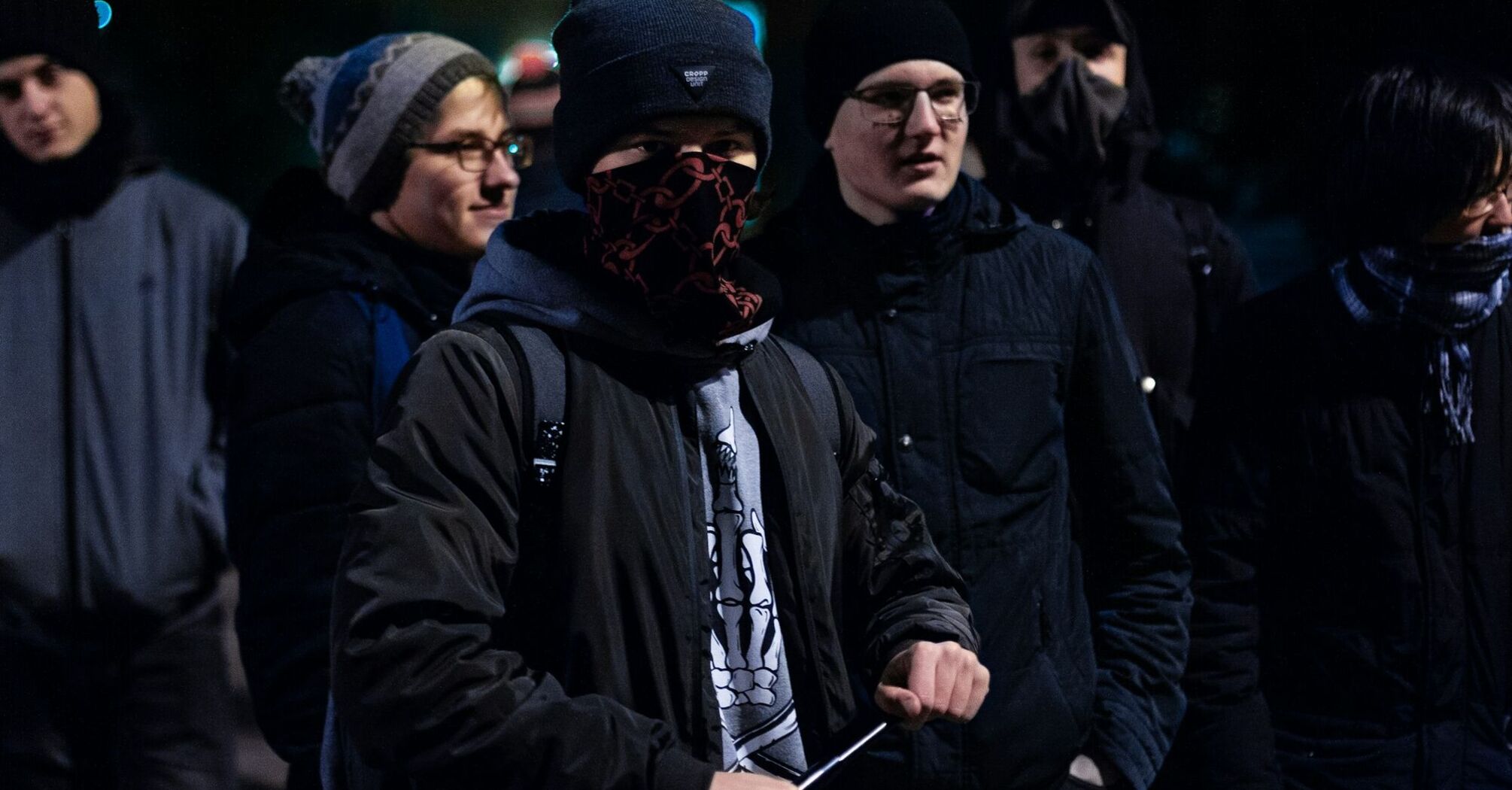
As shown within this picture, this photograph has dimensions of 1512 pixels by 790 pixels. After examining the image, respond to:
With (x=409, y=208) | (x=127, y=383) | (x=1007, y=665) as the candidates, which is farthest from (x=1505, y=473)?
(x=127, y=383)

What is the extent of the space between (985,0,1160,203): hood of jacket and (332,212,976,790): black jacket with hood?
2232 millimetres

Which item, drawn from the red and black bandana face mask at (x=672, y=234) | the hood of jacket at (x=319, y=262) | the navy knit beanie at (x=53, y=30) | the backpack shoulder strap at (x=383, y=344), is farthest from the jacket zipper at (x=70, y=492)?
the red and black bandana face mask at (x=672, y=234)

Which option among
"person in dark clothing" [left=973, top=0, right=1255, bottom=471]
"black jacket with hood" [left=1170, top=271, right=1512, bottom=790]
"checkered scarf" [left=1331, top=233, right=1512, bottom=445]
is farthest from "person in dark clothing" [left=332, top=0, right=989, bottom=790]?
"person in dark clothing" [left=973, top=0, right=1255, bottom=471]

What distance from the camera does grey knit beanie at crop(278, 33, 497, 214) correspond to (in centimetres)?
354

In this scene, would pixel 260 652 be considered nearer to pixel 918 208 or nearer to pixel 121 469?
pixel 918 208

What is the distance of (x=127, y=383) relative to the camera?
4559 millimetres

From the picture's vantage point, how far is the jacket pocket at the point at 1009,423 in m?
3.05

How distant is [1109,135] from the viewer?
447 centimetres

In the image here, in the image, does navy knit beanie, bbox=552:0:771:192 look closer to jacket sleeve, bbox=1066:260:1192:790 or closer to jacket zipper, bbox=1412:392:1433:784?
jacket sleeve, bbox=1066:260:1192:790

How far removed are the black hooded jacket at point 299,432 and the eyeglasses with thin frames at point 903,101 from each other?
95 centimetres

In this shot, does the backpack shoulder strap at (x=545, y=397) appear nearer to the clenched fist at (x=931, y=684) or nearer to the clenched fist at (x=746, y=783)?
the clenched fist at (x=746, y=783)

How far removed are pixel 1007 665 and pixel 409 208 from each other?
1.62 m

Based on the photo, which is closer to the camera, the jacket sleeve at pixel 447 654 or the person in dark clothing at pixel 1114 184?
the jacket sleeve at pixel 447 654

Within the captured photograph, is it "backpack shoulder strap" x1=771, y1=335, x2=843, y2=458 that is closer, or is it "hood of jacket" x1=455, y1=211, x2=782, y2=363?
"hood of jacket" x1=455, y1=211, x2=782, y2=363
